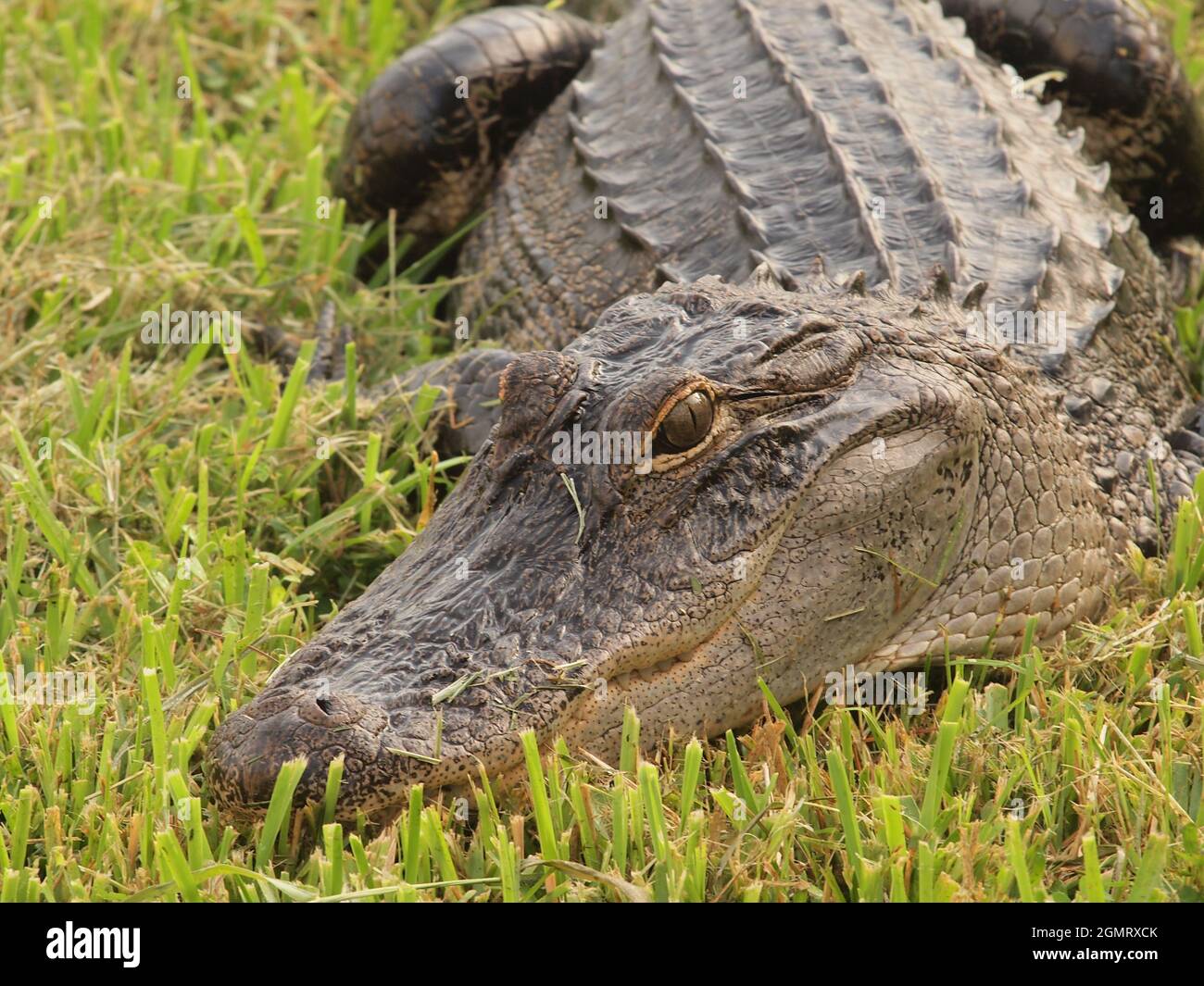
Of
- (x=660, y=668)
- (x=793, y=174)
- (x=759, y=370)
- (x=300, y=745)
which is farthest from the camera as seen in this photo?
(x=793, y=174)

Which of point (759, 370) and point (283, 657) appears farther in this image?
point (283, 657)

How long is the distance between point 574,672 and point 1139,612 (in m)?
1.45

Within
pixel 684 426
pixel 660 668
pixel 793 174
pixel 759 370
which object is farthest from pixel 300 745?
pixel 793 174

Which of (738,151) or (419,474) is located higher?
(738,151)

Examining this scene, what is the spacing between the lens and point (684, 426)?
2963 millimetres

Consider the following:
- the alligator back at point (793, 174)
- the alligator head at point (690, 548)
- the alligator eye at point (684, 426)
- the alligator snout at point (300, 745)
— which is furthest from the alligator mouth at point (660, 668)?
the alligator back at point (793, 174)

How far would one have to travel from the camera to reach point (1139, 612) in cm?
343

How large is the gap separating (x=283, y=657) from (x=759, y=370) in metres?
1.21

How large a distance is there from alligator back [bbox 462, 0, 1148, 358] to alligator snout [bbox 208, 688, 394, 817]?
172 cm

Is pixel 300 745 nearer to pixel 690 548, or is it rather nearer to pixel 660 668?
pixel 660 668

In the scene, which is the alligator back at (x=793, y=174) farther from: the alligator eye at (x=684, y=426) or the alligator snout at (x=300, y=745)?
the alligator snout at (x=300, y=745)

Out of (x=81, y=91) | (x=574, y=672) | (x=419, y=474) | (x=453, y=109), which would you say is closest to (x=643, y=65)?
(x=453, y=109)

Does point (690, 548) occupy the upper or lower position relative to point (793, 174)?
lower
